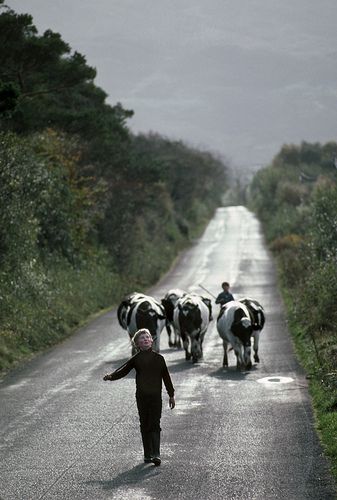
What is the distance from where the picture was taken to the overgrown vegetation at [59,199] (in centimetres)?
2930

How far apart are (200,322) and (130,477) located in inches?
470

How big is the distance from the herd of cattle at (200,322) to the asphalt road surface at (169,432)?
597 millimetres

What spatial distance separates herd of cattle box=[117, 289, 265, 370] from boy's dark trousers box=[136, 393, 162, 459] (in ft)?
30.6

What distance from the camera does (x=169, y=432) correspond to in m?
15.2

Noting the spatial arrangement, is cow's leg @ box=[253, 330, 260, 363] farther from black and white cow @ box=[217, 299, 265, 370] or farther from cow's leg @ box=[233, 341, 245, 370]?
cow's leg @ box=[233, 341, 245, 370]

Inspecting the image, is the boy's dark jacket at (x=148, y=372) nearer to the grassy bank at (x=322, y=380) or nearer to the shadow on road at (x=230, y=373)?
the grassy bank at (x=322, y=380)

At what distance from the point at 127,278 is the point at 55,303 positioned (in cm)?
1680

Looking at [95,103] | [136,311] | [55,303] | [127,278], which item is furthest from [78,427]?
[95,103]

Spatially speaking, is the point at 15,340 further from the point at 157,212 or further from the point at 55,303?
the point at 157,212

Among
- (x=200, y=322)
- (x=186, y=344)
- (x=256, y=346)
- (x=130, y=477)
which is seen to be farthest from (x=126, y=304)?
(x=130, y=477)

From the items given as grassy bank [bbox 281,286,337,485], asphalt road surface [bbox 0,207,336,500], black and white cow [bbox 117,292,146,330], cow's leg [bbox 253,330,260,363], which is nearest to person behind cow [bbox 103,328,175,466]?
asphalt road surface [bbox 0,207,336,500]

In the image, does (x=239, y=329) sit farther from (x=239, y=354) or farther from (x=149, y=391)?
(x=149, y=391)

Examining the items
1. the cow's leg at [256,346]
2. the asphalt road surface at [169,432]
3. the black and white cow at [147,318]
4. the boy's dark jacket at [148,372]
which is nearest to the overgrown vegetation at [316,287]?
the asphalt road surface at [169,432]

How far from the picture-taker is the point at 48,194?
1453 inches
